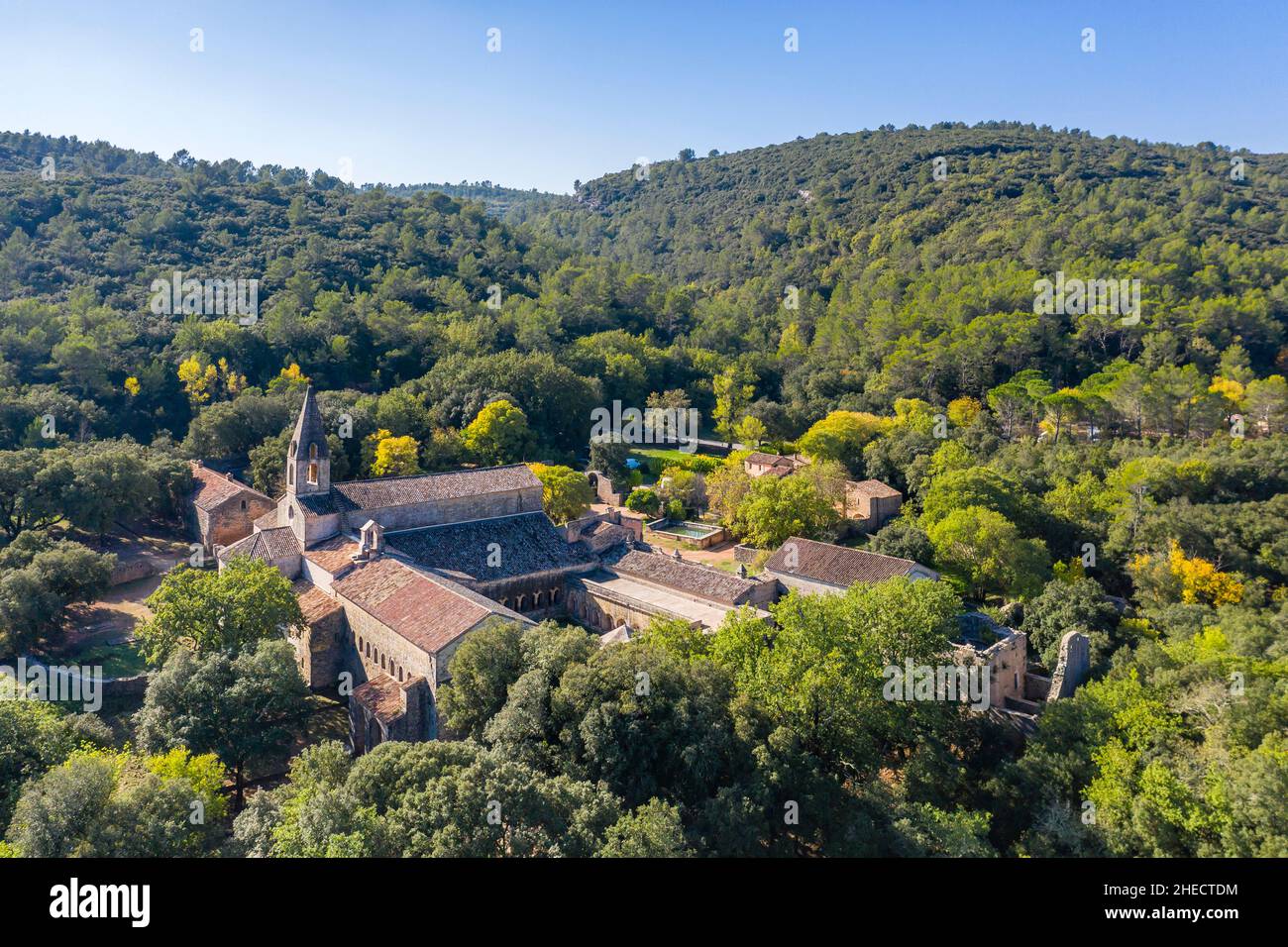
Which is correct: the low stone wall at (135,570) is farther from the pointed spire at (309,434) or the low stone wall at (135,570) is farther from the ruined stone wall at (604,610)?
the ruined stone wall at (604,610)

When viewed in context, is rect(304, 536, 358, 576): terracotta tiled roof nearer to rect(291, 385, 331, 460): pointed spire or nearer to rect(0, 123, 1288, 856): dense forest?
rect(291, 385, 331, 460): pointed spire

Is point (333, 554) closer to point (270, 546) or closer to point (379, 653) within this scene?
point (270, 546)

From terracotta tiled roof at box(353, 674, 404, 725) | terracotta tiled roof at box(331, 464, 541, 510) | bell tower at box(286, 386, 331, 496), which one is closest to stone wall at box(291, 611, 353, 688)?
terracotta tiled roof at box(353, 674, 404, 725)

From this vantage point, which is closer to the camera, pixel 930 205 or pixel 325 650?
pixel 325 650

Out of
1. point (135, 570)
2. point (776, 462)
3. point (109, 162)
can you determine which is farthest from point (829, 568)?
point (109, 162)

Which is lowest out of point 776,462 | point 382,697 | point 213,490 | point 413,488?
point 382,697

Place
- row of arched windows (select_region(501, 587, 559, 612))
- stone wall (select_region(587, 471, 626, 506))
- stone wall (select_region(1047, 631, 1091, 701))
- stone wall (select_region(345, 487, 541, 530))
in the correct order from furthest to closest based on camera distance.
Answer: stone wall (select_region(587, 471, 626, 506)) < row of arched windows (select_region(501, 587, 559, 612)) < stone wall (select_region(345, 487, 541, 530)) < stone wall (select_region(1047, 631, 1091, 701))

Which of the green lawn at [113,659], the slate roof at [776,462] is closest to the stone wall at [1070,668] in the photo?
the slate roof at [776,462]
